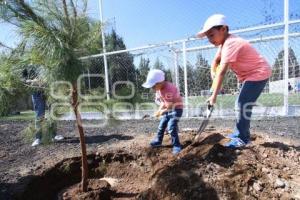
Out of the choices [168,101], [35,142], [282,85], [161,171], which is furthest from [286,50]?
[35,142]

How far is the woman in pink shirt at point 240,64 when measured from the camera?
3350 millimetres

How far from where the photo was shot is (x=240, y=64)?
11.4 feet

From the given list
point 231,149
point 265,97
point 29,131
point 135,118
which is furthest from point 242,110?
point 135,118

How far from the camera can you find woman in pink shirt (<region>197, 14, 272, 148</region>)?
3350 mm

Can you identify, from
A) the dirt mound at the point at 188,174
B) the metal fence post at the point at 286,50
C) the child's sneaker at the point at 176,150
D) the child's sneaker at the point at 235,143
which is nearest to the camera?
the dirt mound at the point at 188,174

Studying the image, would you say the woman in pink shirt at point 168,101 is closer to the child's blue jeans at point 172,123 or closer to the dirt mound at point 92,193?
the child's blue jeans at point 172,123

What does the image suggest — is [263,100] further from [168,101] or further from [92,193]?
[92,193]

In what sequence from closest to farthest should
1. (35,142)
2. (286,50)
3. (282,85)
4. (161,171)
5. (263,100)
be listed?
1. (161,171)
2. (35,142)
3. (286,50)
4. (282,85)
5. (263,100)

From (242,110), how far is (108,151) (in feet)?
6.25

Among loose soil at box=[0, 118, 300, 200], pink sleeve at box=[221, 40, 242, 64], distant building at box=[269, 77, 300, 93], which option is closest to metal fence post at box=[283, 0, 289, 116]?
distant building at box=[269, 77, 300, 93]

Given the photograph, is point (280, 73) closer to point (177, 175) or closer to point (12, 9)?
point (177, 175)

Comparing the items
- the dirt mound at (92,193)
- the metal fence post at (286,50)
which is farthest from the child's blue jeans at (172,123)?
the metal fence post at (286,50)

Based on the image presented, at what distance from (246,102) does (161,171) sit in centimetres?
122

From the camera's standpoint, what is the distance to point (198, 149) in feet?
11.9
